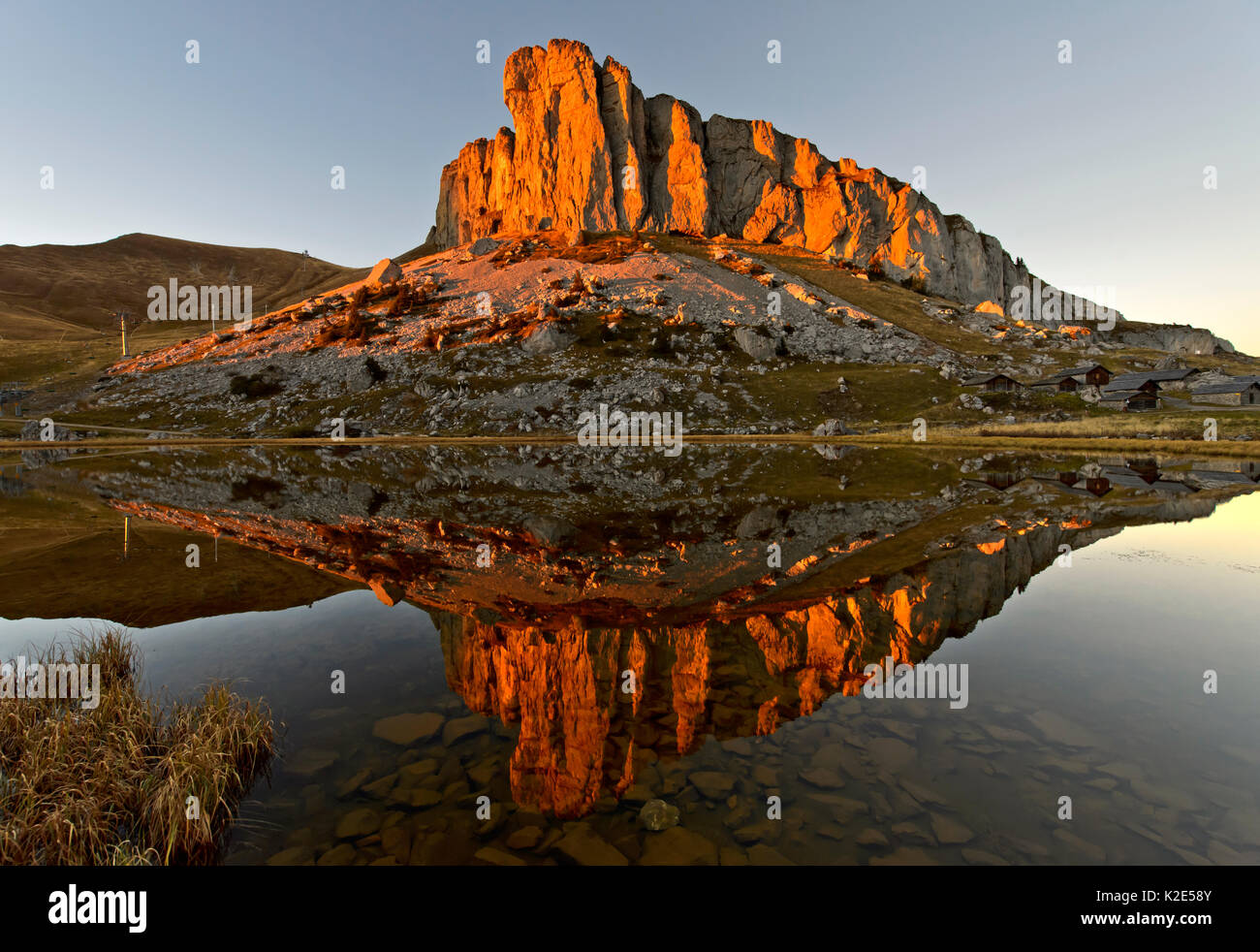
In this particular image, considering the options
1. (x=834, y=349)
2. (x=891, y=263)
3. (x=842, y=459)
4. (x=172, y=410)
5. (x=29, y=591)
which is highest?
(x=891, y=263)

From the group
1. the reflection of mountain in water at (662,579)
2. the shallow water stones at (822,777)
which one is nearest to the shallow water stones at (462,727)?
the reflection of mountain in water at (662,579)

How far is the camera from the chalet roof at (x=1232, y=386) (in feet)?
261

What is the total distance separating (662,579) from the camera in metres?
15.9

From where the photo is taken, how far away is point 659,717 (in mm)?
8633

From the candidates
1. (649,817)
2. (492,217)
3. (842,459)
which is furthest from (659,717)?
(492,217)

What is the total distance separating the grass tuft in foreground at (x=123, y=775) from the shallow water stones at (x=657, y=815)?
4.33 metres

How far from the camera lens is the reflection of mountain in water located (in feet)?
29.2

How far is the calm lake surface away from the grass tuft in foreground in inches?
19.4

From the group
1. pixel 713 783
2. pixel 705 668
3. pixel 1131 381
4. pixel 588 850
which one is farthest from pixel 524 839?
pixel 1131 381

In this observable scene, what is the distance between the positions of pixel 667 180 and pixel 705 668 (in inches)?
7135

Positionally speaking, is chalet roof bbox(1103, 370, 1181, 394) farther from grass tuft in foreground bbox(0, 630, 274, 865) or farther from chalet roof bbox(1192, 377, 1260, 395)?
grass tuft in foreground bbox(0, 630, 274, 865)
